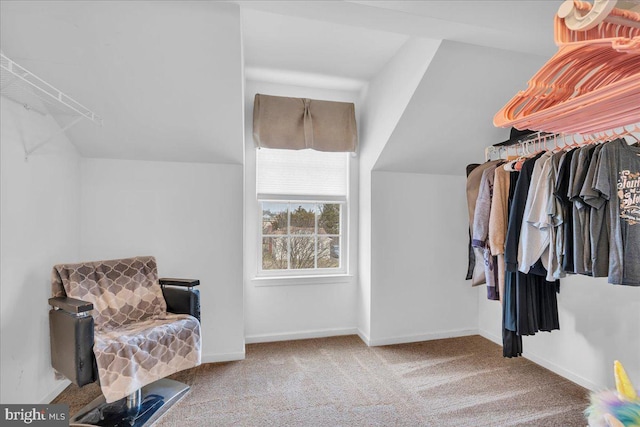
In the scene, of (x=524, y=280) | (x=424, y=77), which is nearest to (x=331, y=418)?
(x=524, y=280)

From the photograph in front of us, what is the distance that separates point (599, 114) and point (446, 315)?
2.90 meters

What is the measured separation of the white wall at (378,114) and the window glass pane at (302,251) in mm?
499

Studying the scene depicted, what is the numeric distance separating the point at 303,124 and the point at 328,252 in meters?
1.33

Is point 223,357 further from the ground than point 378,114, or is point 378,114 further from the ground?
point 378,114

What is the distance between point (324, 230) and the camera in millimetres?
3422

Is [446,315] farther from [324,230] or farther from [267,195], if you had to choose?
[267,195]

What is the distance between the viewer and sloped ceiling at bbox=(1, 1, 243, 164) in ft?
5.76

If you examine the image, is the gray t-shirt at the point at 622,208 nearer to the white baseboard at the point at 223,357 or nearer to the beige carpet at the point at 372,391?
the beige carpet at the point at 372,391

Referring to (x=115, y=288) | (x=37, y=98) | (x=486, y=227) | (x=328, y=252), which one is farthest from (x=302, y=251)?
(x=37, y=98)

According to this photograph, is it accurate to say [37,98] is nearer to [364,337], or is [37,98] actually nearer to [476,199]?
[476,199]

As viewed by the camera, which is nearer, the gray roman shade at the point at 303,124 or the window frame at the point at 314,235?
the gray roman shade at the point at 303,124

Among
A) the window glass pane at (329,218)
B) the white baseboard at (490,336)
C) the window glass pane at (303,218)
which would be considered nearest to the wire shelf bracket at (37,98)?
the window glass pane at (303,218)

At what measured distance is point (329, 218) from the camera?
3.43 metres

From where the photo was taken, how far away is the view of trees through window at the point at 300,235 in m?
3.28
